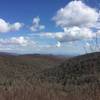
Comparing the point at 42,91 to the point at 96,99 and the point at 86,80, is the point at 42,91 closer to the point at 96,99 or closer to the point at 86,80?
the point at 96,99

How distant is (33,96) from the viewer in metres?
6.88

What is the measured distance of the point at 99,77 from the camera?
14.5 metres

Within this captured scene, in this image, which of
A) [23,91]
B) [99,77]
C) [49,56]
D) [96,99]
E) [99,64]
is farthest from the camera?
[49,56]

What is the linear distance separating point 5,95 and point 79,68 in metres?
13.9

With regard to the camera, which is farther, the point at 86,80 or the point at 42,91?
the point at 86,80

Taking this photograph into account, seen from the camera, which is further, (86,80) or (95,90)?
(86,80)

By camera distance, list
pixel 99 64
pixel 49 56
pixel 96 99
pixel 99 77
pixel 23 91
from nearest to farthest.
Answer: pixel 96 99 → pixel 23 91 → pixel 99 77 → pixel 99 64 → pixel 49 56

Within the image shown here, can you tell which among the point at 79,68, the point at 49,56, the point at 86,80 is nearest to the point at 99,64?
the point at 79,68

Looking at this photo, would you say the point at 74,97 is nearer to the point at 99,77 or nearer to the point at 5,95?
the point at 5,95

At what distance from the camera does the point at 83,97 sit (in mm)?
6910

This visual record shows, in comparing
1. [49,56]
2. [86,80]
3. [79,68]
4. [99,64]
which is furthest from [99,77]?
[49,56]

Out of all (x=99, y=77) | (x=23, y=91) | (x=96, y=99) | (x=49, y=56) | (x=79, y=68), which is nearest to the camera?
(x=96, y=99)

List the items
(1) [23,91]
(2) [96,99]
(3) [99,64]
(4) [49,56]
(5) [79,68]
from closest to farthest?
1. (2) [96,99]
2. (1) [23,91]
3. (3) [99,64]
4. (5) [79,68]
5. (4) [49,56]

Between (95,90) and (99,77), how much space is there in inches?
295
